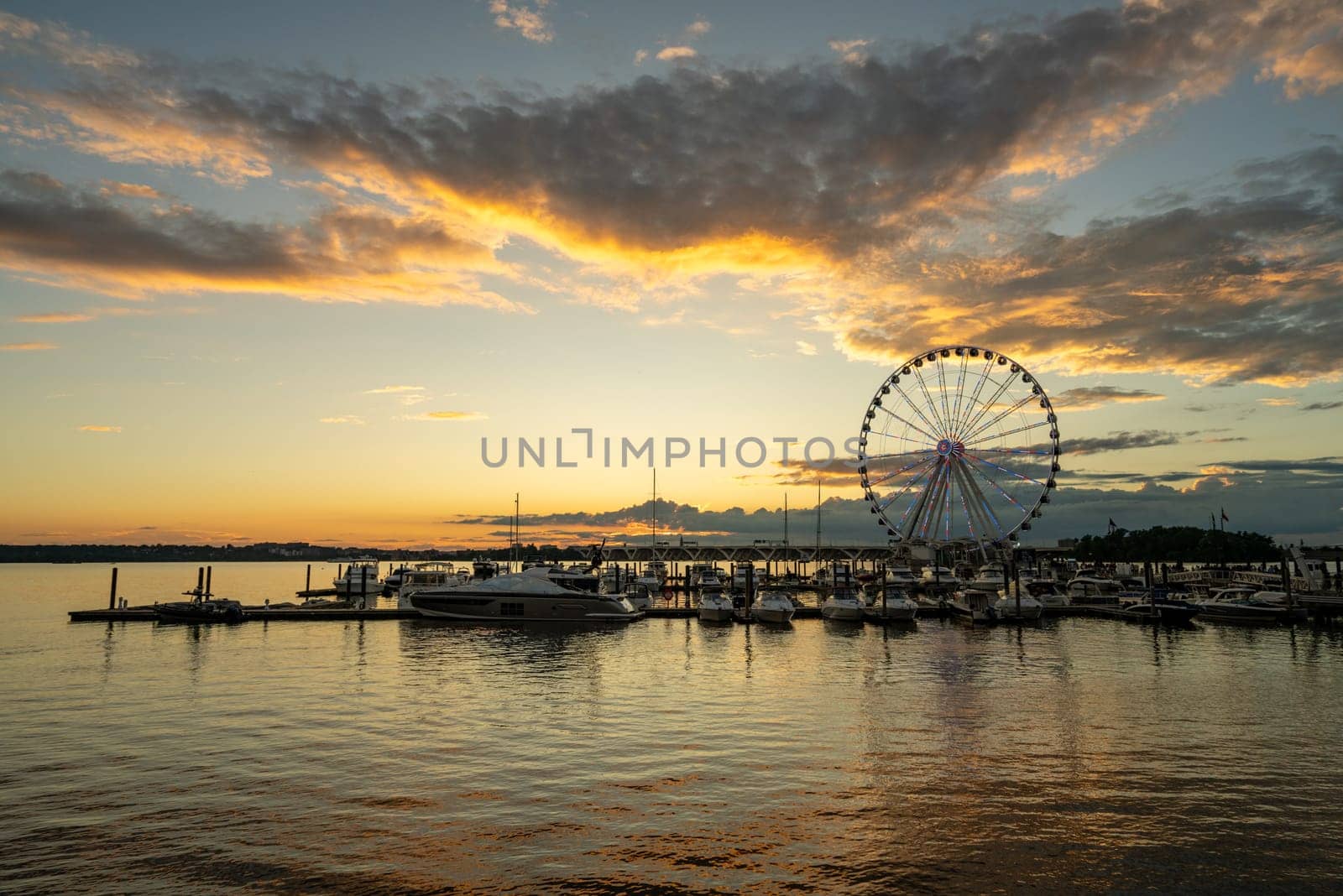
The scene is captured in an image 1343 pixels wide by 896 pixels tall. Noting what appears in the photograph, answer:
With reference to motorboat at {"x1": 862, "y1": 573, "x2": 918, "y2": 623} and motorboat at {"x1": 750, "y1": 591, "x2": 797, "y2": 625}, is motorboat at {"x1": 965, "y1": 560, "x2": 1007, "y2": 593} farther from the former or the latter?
motorboat at {"x1": 750, "y1": 591, "x2": 797, "y2": 625}

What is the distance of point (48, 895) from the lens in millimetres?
16594

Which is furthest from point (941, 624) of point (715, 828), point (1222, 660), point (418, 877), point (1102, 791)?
point (418, 877)

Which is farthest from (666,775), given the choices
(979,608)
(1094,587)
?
(1094,587)

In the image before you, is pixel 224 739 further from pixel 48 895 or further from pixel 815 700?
pixel 815 700

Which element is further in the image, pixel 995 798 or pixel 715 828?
pixel 995 798

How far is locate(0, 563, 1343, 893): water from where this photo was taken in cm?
1789

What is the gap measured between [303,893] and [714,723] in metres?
17.9

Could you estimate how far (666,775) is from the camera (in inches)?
972

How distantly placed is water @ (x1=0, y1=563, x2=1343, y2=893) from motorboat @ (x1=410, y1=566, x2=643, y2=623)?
2071 cm

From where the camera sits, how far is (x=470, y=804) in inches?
864

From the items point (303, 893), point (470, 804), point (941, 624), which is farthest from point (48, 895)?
point (941, 624)

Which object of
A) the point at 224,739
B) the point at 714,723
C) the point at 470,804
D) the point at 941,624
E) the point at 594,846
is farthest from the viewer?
the point at 941,624

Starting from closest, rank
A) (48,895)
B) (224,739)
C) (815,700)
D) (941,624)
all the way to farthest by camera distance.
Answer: (48,895), (224,739), (815,700), (941,624)

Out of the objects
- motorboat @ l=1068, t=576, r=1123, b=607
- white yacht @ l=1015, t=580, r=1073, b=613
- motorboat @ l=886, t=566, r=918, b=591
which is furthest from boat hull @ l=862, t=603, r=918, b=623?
motorboat @ l=886, t=566, r=918, b=591
